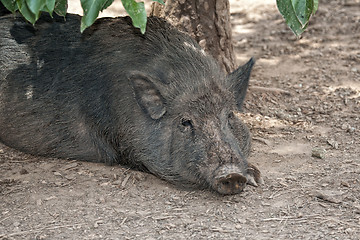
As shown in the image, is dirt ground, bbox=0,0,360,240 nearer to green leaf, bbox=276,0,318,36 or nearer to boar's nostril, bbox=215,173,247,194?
boar's nostril, bbox=215,173,247,194

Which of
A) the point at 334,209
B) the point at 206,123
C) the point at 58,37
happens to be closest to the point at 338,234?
the point at 334,209

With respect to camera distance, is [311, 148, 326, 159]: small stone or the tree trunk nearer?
[311, 148, 326, 159]: small stone

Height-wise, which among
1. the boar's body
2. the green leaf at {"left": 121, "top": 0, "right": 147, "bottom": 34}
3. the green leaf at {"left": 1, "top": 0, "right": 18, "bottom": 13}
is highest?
the green leaf at {"left": 1, "top": 0, "right": 18, "bottom": 13}

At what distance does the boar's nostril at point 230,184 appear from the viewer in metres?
5.09

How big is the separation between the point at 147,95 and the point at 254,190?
1384 mm

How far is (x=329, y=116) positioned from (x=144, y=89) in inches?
110

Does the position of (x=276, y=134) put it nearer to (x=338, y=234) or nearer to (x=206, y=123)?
(x=206, y=123)

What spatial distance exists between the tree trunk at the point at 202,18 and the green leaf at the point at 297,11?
2.55 meters

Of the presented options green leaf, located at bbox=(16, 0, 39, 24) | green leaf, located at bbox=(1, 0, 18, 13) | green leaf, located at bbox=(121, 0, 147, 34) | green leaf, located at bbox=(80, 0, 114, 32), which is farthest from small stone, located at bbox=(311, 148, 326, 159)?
green leaf, located at bbox=(1, 0, 18, 13)

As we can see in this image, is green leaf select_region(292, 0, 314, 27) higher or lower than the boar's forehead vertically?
higher

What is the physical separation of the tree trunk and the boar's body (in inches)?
41.7

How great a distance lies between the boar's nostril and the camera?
5.09m

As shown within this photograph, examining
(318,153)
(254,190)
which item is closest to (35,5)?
(254,190)

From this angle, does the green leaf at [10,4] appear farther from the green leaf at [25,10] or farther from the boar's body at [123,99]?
the boar's body at [123,99]
